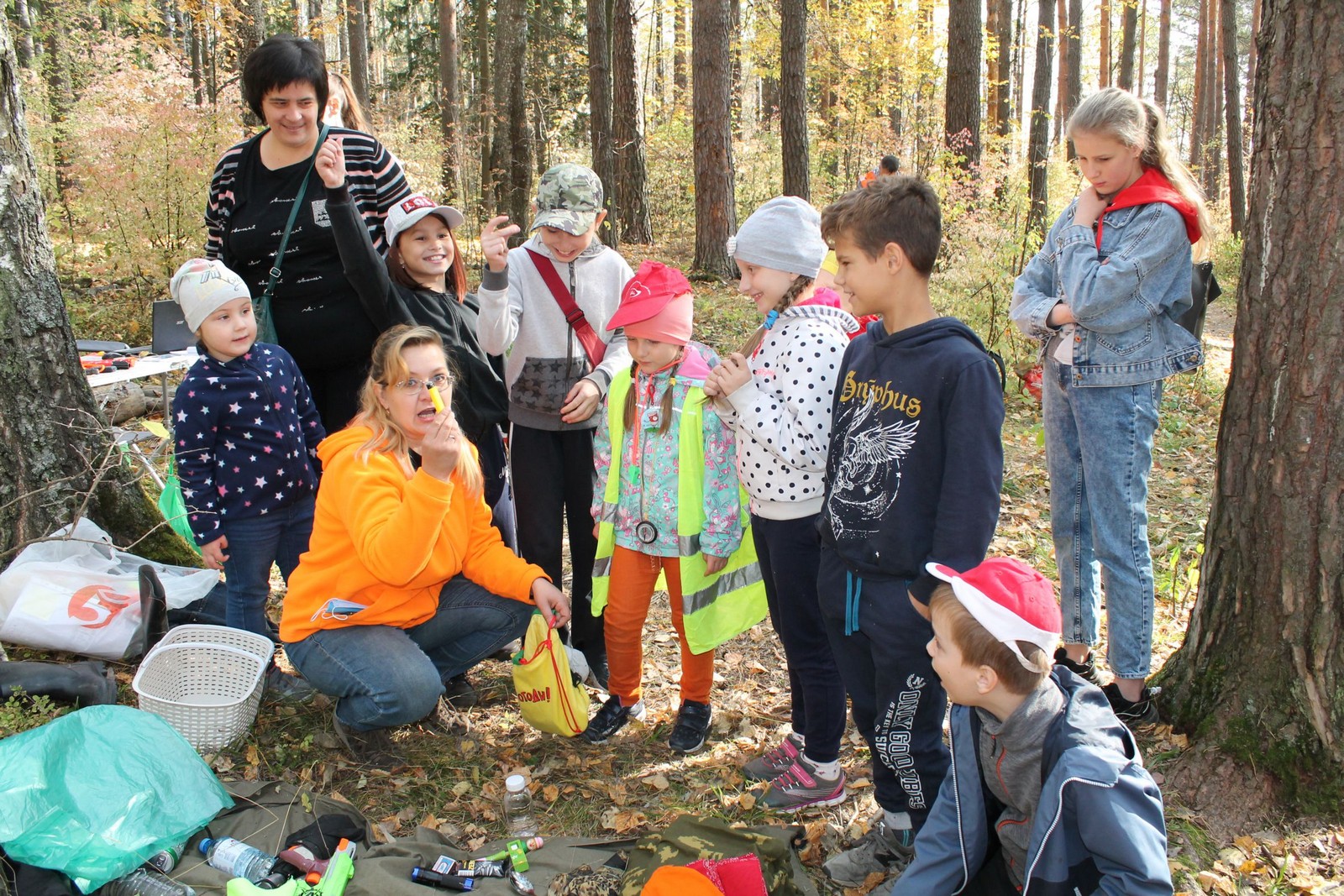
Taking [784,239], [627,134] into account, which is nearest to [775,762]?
[784,239]

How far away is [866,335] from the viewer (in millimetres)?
2543

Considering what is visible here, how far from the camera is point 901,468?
234cm

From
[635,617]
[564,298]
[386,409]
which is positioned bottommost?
[635,617]

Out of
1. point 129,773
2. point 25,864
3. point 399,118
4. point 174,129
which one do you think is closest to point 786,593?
point 129,773

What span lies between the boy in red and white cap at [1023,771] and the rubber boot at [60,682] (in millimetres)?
2811

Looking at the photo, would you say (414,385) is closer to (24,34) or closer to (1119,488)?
(1119,488)

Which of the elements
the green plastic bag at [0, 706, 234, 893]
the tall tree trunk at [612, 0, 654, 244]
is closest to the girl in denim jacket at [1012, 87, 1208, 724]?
the green plastic bag at [0, 706, 234, 893]

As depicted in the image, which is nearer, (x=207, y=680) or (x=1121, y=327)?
(x=1121, y=327)

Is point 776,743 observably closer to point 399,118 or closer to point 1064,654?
point 1064,654

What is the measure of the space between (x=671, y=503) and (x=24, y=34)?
605 inches

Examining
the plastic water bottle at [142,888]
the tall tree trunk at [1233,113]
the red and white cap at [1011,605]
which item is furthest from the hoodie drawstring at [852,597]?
the tall tree trunk at [1233,113]

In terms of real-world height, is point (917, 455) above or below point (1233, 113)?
below

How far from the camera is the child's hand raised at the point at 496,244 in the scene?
3262 mm

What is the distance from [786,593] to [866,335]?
88 cm
